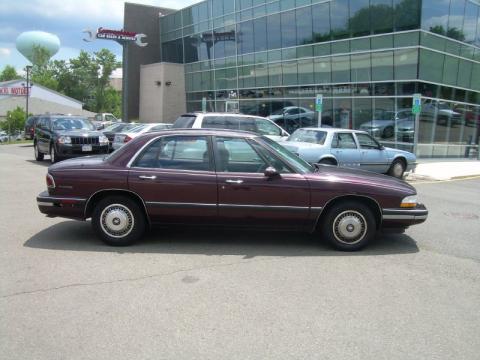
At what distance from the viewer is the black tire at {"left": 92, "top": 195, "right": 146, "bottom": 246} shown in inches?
244

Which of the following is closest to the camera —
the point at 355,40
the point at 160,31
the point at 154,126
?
the point at 154,126

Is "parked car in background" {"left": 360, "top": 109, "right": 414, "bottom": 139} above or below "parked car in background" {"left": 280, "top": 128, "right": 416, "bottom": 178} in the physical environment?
above

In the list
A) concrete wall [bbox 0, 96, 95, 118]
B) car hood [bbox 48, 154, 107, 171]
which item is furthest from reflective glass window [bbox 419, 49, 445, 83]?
concrete wall [bbox 0, 96, 95, 118]

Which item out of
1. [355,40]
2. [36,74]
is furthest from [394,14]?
[36,74]

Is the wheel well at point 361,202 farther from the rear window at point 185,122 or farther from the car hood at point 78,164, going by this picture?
the rear window at point 185,122

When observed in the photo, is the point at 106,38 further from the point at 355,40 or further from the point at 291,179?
the point at 291,179

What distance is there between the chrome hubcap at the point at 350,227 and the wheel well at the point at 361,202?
16 cm

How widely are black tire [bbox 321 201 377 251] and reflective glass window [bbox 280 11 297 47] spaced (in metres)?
25.8

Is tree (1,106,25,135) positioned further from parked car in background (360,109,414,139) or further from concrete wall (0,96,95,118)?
parked car in background (360,109,414,139)

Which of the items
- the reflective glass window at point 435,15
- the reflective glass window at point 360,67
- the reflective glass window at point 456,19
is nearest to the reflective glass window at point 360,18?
the reflective glass window at point 360,67

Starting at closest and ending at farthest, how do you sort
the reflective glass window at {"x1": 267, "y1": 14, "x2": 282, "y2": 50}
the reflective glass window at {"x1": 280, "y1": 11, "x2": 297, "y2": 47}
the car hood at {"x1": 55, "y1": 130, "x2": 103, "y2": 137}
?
the car hood at {"x1": 55, "y1": 130, "x2": 103, "y2": 137} → the reflective glass window at {"x1": 280, "y1": 11, "x2": 297, "y2": 47} → the reflective glass window at {"x1": 267, "y1": 14, "x2": 282, "y2": 50}

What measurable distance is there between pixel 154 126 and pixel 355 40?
13057 millimetres

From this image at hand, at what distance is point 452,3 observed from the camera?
23.8m

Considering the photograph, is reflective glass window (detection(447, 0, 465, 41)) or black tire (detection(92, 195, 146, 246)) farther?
reflective glass window (detection(447, 0, 465, 41))
